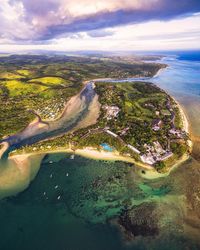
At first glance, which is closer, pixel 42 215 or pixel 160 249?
pixel 160 249

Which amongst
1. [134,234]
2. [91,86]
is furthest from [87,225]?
[91,86]

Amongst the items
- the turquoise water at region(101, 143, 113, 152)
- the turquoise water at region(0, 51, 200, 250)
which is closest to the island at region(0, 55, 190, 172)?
the turquoise water at region(101, 143, 113, 152)

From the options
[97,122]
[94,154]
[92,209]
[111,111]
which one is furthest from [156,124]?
[92,209]

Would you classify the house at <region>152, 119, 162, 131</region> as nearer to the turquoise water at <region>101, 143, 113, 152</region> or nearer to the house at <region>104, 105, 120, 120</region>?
the house at <region>104, 105, 120, 120</region>

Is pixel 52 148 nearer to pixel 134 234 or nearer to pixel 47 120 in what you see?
pixel 47 120

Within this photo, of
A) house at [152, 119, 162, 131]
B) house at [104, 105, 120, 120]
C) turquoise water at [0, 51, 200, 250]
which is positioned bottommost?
house at [104, 105, 120, 120]
